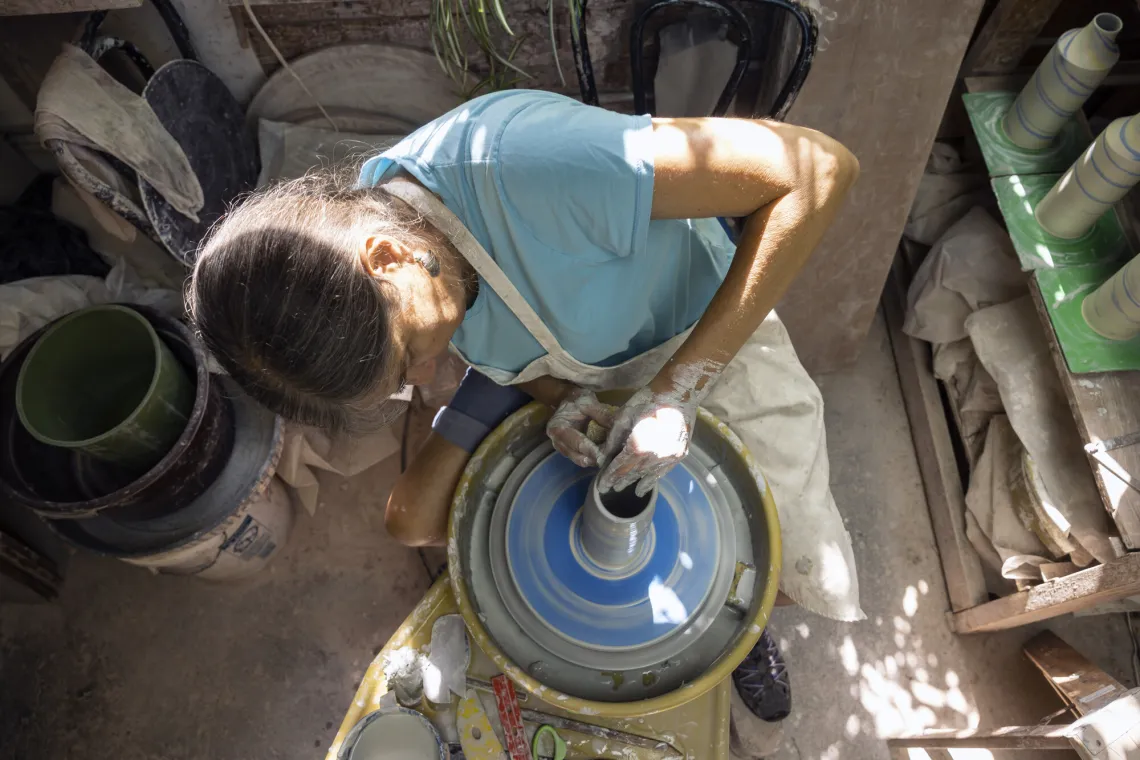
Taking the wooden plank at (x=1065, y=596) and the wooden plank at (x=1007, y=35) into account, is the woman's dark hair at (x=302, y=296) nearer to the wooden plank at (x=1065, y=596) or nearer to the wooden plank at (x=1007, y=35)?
the wooden plank at (x=1065, y=596)

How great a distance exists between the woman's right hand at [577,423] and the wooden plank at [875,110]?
828 mm

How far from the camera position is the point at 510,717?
4.74ft

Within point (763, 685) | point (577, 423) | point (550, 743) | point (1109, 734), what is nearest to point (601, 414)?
point (577, 423)

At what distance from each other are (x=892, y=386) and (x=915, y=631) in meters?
0.78

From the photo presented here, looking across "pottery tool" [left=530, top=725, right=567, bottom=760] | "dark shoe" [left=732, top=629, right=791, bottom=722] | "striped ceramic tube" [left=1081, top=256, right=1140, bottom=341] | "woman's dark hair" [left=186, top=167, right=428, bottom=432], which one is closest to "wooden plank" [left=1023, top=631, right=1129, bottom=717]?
"dark shoe" [left=732, top=629, right=791, bottom=722]

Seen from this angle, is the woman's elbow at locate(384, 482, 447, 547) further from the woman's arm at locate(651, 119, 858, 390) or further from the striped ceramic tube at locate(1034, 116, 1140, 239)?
the striped ceramic tube at locate(1034, 116, 1140, 239)

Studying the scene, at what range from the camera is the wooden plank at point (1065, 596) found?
1.64 metres

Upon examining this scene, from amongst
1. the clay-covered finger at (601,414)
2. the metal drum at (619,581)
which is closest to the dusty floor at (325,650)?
the metal drum at (619,581)

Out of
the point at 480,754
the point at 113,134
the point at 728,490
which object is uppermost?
the point at 113,134

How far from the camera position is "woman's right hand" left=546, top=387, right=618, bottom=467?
1.46 metres

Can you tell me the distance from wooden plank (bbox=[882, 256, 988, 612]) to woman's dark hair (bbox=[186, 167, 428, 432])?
5.92 feet

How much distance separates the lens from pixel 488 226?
4.11 feet

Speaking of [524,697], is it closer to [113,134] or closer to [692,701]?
[692,701]

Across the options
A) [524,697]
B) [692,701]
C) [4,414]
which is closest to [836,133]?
[692,701]
